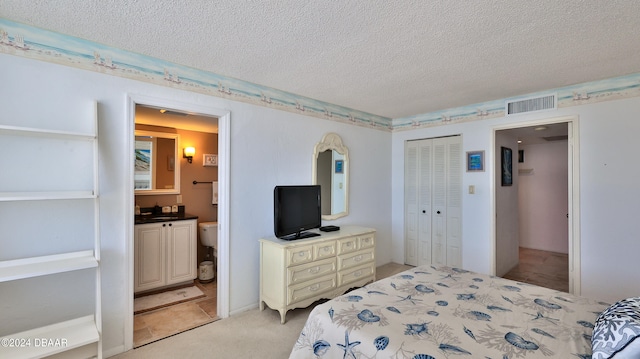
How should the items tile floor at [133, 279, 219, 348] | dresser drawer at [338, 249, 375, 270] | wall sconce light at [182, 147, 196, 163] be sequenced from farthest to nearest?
wall sconce light at [182, 147, 196, 163] → dresser drawer at [338, 249, 375, 270] → tile floor at [133, 279, 219, 348]

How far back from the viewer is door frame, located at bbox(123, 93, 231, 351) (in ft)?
7.59

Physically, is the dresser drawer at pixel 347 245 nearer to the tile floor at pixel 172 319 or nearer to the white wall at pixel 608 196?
the tile floor at pixel 172 319

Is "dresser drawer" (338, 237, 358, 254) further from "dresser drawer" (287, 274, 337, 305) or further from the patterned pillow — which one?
the patterned pillow

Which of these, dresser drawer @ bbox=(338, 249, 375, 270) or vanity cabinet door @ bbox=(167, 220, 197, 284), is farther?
vanity cabinet door @ bbox=(167, 220, 197, 284)

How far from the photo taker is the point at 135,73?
237 centimetres

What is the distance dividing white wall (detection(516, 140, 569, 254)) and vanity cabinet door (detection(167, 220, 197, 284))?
6.45 metres

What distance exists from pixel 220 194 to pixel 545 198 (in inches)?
248

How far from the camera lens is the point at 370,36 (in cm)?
207

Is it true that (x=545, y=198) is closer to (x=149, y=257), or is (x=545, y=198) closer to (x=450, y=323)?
(x=450, y=323)

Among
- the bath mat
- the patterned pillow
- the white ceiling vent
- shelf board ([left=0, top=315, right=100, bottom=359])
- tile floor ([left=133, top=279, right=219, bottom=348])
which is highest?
the white ceiling vent

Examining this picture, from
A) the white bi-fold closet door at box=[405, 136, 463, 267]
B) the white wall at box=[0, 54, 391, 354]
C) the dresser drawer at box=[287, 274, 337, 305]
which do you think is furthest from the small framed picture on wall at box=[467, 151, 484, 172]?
the dresser drawer at box=[287, 274, 337, 305]

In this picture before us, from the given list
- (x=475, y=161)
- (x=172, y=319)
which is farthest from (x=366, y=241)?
(x=172, y=319)

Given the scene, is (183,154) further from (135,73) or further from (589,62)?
(589,62)

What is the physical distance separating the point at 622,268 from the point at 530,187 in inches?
140
